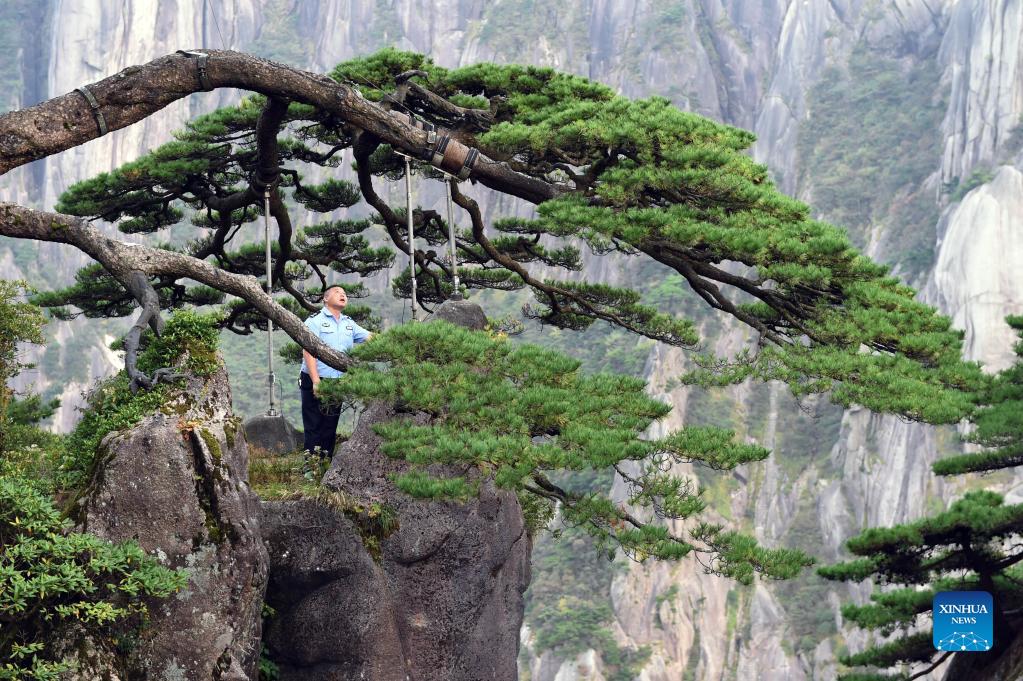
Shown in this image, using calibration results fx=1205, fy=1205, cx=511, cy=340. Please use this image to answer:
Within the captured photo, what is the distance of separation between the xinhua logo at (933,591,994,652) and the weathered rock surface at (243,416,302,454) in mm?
6028

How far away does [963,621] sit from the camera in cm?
1043

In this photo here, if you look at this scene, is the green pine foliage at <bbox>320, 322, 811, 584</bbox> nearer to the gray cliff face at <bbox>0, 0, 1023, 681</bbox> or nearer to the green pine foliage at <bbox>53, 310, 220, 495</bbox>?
the green pine foliage at <bbox>53, 310, 220, 495</bbox>

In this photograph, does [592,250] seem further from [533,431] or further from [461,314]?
[533,431]

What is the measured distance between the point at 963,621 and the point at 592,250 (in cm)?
462

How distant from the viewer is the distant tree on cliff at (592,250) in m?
7.58

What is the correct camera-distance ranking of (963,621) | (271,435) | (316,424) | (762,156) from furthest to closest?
(762,156), (271,435), (963,621), (316,424)

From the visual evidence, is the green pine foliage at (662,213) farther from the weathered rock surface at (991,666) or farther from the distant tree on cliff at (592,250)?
the weathered rock surface at (991,666)

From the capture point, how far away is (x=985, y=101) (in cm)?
6028

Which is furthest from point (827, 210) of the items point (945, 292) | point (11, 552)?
point (11, 552)

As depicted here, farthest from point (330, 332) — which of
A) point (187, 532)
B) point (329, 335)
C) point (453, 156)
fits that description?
point (187, 532)

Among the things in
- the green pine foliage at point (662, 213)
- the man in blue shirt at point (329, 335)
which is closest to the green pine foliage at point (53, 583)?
the man in blue shirt at point (329, 335)

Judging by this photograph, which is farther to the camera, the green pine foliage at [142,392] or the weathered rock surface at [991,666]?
the weathered rock surface at [991,666]

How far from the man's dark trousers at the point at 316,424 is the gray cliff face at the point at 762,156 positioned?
35.0m

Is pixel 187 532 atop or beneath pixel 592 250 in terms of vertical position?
beneath
